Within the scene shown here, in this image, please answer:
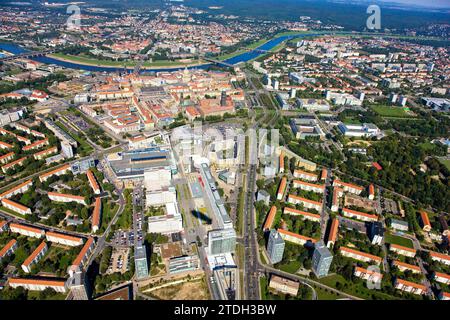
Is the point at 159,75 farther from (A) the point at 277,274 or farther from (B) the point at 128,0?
(B) the point at 128,0

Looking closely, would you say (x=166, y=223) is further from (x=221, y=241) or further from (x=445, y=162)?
(x=445, y=162)

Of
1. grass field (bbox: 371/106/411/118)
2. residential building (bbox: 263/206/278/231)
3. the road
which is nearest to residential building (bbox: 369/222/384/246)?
residential building (bbox: 263/206/278/231)

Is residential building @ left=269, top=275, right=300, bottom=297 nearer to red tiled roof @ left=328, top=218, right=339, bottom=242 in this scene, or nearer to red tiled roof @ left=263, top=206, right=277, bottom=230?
red tiled roof @ left=263, top=206, right=277, bottom=230

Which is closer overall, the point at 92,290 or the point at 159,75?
the point at 92,290

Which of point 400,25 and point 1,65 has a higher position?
point 400,25

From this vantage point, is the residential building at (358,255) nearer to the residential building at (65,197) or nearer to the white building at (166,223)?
the white building at (166,223)
